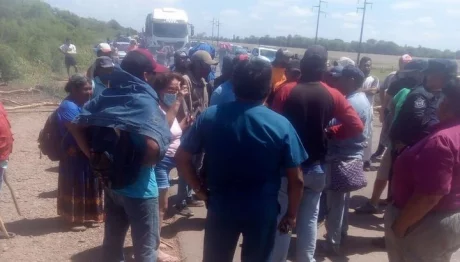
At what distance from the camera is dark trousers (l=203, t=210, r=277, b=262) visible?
9.32ft

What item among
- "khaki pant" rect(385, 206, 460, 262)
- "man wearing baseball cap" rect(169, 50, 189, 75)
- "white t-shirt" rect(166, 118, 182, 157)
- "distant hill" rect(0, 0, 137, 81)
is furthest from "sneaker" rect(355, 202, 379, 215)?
"distant hill" rect(0, 0, 137, 81)

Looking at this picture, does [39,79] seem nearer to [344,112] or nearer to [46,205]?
[46,205]

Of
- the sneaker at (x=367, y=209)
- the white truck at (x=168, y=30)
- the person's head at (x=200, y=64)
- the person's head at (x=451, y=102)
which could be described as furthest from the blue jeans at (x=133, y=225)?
the white truck at (x=168, y=30)

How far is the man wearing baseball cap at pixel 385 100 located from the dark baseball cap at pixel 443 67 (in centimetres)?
168

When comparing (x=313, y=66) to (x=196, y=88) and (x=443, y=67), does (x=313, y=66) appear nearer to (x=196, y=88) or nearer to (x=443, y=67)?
(x=443, y=67)

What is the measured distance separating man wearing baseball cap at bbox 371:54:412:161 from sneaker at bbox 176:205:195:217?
244 cm

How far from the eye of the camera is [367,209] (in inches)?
237

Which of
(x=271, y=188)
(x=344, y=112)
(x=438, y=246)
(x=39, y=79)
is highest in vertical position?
(x=344, y=112)

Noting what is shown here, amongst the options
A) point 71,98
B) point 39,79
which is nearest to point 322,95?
point 71,98

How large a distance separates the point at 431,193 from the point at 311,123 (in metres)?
1.22

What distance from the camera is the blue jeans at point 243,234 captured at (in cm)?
283

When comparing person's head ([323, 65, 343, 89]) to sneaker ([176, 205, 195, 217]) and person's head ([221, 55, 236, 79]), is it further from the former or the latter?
sneaker ([176, 205, 195, 217])

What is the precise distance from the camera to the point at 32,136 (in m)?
9.45

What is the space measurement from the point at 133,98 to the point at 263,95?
2.78ft
